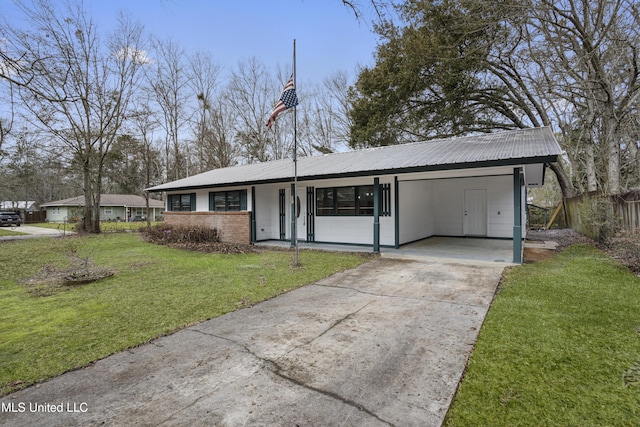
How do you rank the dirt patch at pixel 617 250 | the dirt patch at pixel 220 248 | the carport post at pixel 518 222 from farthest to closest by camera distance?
1. the dirt patch at pixel 220 248
2. the carport post at pixel 518 222
3. the dirt patch at pixel 617 250

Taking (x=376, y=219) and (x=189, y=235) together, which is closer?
(x=376, y=219)

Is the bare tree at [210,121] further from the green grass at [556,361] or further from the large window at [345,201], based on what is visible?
the green grass at [556,361]

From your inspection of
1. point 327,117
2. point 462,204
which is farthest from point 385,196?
point 327,117

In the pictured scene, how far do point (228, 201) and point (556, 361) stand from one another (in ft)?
40.3

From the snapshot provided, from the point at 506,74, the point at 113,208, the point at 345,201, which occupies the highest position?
the point at 506,74

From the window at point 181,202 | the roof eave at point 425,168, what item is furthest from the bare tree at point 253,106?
A: the roof eave at point 425,168

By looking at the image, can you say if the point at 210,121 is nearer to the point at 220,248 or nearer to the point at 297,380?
the point at 220,248

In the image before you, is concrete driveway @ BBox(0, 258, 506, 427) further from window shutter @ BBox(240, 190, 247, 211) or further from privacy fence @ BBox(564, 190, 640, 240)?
window shutter @ BBox(240, 190, 247, 211)

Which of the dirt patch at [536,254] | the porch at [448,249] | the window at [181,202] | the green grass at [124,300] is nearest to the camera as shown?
the green grass at [124,300]

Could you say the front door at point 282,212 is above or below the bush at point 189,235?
above

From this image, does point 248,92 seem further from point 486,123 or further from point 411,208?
point 411,208

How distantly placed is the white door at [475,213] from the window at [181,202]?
12037 mm

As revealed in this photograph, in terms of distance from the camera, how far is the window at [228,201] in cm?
1282

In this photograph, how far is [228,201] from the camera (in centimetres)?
1348
